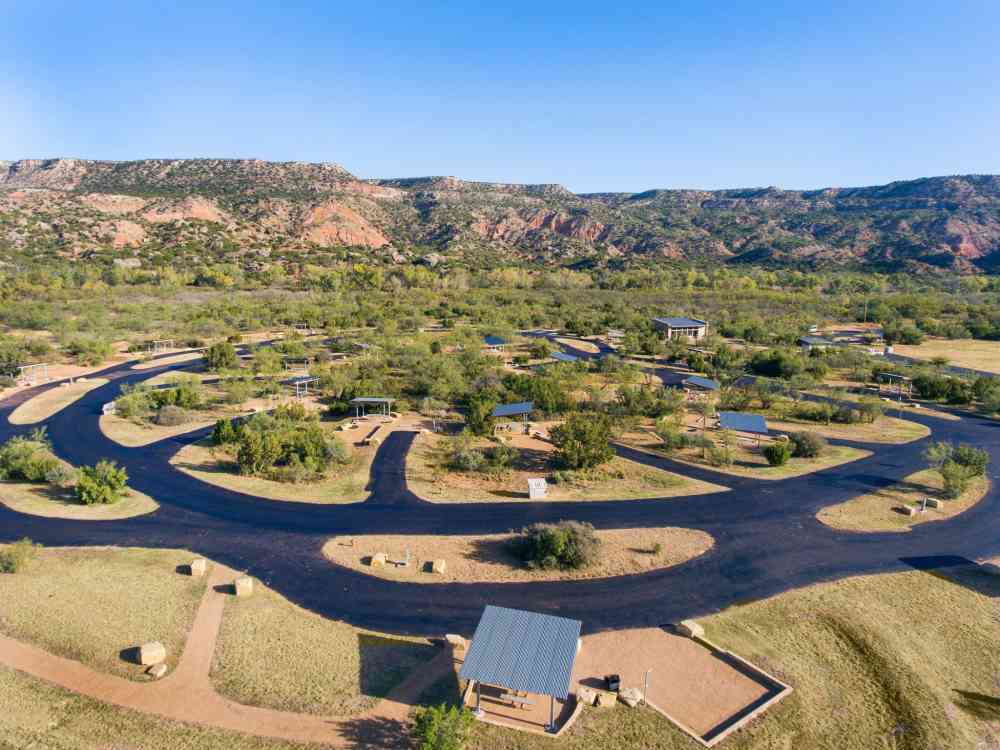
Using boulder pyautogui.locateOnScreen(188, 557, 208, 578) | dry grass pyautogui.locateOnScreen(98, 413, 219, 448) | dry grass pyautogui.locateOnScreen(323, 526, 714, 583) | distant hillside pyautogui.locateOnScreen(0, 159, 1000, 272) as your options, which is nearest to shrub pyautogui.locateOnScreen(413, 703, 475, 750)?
dry grass pyautogui.locateOnScreen(323, 526, 714, 583)

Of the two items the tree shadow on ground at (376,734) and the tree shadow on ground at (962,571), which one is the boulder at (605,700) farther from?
the tree shadow on ground at (962,571)

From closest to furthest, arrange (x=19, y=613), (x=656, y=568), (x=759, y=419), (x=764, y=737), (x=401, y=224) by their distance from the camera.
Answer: (x=764, y=737) < (x=19, y=613) < (x=656, y=568) < (x=759, y=419) < (x=401, y=224)

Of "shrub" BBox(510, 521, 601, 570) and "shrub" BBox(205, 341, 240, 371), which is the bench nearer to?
"shrub" BBox(510, 521, 601, 570)

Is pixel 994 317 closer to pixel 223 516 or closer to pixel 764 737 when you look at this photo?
pixel 764 737

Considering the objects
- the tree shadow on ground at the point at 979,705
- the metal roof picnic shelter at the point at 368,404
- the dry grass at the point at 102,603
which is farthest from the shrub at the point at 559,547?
the metal roof picnic shelter at the point at 368,404

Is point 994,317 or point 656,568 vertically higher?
point 994,317

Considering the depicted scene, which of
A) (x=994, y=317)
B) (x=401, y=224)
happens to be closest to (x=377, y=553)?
(x=994, y=317)
